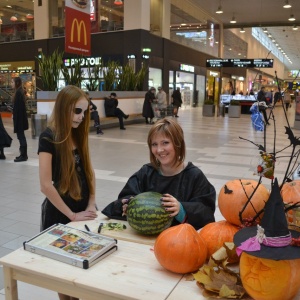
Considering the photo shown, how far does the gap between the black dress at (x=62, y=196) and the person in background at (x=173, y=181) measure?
0.33 m

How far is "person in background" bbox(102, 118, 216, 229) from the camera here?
1966mm

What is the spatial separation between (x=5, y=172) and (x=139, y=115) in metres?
10.6

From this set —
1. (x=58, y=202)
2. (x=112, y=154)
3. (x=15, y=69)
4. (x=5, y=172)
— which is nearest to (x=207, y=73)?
(x=15, y=69)

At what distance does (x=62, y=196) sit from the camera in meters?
2.32

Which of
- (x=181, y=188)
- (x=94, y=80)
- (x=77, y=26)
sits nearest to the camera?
(x=181, y=188)

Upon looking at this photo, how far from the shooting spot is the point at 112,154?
9.24 metres

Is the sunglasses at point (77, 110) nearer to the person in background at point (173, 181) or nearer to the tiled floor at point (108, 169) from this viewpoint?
the person in background at point (173, 181)

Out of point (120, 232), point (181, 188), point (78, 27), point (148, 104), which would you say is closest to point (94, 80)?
point (78, 27)

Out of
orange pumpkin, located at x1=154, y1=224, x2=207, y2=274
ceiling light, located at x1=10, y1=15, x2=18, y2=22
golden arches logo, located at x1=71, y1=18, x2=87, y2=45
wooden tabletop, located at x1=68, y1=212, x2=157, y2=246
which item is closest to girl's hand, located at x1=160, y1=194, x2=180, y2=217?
wooden tabletop, located at x1=68, y1=212, x2=157, y2=246

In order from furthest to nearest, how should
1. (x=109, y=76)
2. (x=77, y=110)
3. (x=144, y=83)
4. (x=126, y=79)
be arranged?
(x=144, y=83)
(x=126, y=79)
(x=109, y=76)
(x=77, y=110)

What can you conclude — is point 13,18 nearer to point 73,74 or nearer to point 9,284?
point 73,74

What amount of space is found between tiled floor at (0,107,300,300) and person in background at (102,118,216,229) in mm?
379

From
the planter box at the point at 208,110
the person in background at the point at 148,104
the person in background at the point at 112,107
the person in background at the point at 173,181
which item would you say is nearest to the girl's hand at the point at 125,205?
the person in background at the point at 173,181

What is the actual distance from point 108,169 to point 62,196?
17.3ft
